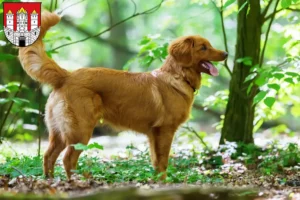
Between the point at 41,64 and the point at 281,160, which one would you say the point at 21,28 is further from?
the point at 281,160

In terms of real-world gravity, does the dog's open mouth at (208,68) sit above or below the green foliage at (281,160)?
above

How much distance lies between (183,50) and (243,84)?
1589 millimetres

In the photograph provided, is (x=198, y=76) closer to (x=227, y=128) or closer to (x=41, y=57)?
(x=227, y=128)

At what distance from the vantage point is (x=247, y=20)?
289 inches

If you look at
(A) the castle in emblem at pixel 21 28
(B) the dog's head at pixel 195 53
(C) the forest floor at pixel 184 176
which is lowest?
(C) the forest floor at pixel 184 176

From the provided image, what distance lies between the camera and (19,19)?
6484 mm

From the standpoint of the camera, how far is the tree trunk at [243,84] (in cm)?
734

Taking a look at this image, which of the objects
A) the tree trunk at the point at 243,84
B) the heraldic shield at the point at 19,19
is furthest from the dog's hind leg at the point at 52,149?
the tree trunk at the point at 243,84

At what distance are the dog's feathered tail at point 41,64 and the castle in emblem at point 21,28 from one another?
0.21 m

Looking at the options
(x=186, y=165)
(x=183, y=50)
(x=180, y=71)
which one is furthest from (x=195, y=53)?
(x=186, y=165)

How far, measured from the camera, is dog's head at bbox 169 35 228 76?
6.20 metres

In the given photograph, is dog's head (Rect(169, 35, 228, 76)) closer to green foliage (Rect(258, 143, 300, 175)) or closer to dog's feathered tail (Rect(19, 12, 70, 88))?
green foliage (Rect(258, 143, 300, 175))

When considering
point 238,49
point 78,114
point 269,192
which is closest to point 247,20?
point 238,49

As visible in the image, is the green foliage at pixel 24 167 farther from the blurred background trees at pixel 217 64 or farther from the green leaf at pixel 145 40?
the green leaf at pixel 145 40
